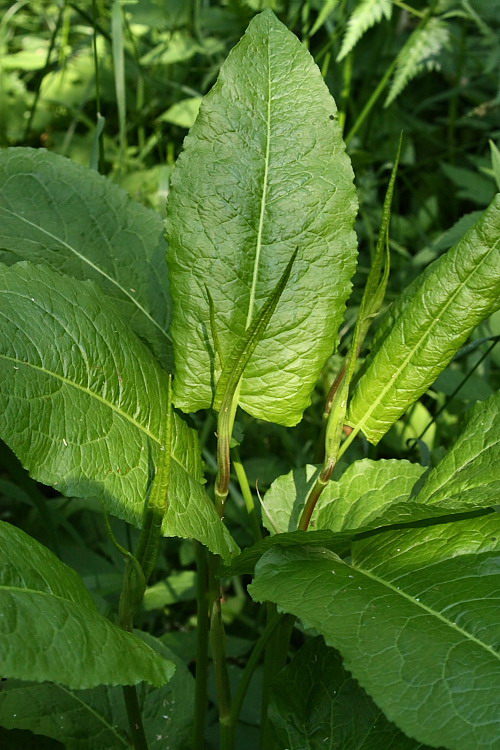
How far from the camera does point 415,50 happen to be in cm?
242

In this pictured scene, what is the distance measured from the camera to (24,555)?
96cm

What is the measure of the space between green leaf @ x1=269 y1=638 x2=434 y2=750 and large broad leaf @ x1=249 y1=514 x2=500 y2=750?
7.5 inches

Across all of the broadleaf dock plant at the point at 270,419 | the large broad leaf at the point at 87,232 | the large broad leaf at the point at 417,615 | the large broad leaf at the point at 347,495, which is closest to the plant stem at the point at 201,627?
the broadleaf dock plant at the point at 270,419

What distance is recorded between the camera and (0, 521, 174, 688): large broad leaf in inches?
32.6

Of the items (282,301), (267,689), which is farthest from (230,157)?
(267,689)

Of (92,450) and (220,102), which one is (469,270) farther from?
(92,450)

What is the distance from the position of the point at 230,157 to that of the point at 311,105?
0.14 m

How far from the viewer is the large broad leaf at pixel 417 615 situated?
2.81ft

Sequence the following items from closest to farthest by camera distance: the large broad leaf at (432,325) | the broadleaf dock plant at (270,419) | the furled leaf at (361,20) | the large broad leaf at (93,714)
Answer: the broadleaf dock plant at (270,419) → the large broad leaf at (432,325) → the large broad leaf at (93,714) → the furled leaf at (361,20)

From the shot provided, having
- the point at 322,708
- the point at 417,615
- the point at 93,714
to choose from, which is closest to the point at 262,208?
the point at 417,615

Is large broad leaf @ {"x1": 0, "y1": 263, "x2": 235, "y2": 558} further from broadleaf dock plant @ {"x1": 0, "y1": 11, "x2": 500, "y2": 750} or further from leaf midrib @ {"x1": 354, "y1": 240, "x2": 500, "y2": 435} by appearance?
leaf midrib @ {"x1": 354, "y1": 240, "x2": 500, "y2": 435}

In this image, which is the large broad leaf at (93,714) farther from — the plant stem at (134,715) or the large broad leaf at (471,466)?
the large broad leaf at (471,466)

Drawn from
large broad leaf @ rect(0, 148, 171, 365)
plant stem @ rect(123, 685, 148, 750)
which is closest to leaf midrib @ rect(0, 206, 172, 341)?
large broad leaf @ rect(0, 148, 171, 365)

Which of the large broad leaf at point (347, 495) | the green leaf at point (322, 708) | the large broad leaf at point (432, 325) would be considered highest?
the large broad leaf at point (432, 325)
